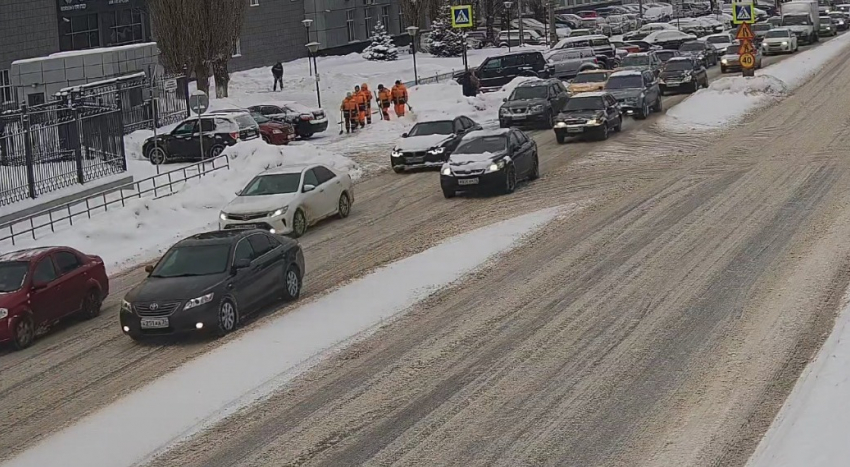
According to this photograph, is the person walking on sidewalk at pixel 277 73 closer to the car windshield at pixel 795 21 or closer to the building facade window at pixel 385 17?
the building facade window at pixel 385 17

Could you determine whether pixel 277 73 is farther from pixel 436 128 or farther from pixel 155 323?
pixel 155 323

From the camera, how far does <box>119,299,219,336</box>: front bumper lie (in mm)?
17578

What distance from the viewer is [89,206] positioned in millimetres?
31109

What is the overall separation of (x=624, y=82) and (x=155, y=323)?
27930mm

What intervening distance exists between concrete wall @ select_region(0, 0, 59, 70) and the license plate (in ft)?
114

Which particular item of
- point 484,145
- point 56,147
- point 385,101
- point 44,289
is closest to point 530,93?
point 385,101

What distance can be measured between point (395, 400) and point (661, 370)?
9.93 ft

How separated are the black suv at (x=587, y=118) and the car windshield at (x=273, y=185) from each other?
39.0ft

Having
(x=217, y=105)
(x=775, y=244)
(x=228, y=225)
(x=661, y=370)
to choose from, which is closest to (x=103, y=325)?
(x=228, y=225)

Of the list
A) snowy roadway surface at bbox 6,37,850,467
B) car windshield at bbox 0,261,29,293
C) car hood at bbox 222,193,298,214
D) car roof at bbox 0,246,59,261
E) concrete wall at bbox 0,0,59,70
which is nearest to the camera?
snowy roadway surface at bbox 6,37,850,467

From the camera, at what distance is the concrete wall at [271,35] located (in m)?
68.8

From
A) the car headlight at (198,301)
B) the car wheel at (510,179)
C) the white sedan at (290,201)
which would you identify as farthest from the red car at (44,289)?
the car wheel at (510,179)

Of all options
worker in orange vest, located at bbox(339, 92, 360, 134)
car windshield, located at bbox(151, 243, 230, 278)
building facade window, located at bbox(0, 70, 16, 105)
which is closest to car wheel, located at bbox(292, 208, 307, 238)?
car windshield, located at bbox(151, 243, 230, 278)

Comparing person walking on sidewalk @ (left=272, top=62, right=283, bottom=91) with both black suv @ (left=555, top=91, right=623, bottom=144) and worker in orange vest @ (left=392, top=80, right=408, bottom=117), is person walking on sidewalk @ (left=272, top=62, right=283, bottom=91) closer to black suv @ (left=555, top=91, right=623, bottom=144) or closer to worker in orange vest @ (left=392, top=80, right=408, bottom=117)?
worker in orange vest @ (left=392, top=80, right=408, bottom=117)
